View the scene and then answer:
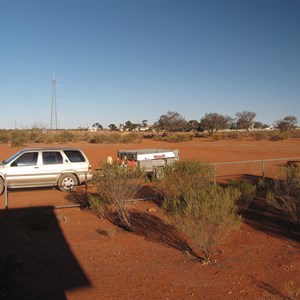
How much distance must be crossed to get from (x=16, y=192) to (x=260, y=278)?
11.3m

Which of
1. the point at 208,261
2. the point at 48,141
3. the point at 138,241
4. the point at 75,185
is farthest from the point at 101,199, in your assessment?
the point at 48,141

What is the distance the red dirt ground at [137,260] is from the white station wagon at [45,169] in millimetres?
3507

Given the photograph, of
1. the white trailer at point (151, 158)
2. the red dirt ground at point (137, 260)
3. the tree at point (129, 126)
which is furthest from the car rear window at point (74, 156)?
the tree at point (129, 126)

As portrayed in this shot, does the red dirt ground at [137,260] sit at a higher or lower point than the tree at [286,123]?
lower

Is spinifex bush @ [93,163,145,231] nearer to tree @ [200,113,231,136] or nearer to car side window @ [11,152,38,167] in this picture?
car side window @ [11,152,38,167]

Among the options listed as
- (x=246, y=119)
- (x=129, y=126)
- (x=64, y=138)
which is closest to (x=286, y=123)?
(x=246, y=119)

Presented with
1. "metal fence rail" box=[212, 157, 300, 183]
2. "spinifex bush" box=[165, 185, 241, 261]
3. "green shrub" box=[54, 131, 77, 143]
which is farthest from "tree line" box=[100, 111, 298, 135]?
"spinifex bush" box=[165, 185, 241, 261]

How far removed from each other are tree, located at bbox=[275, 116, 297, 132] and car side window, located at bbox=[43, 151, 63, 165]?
75.7 m

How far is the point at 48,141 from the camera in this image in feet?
186

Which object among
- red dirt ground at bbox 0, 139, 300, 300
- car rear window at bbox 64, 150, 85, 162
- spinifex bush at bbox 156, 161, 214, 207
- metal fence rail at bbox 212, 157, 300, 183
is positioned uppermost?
car rear window at bbox 64, 150, 85, 162

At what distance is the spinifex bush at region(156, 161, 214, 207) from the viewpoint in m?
11.1

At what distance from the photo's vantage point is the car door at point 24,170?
14.0 m

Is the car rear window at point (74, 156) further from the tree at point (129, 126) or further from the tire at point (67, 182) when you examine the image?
the tree at point (129, 126)

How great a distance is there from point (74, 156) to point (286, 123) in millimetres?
78346
